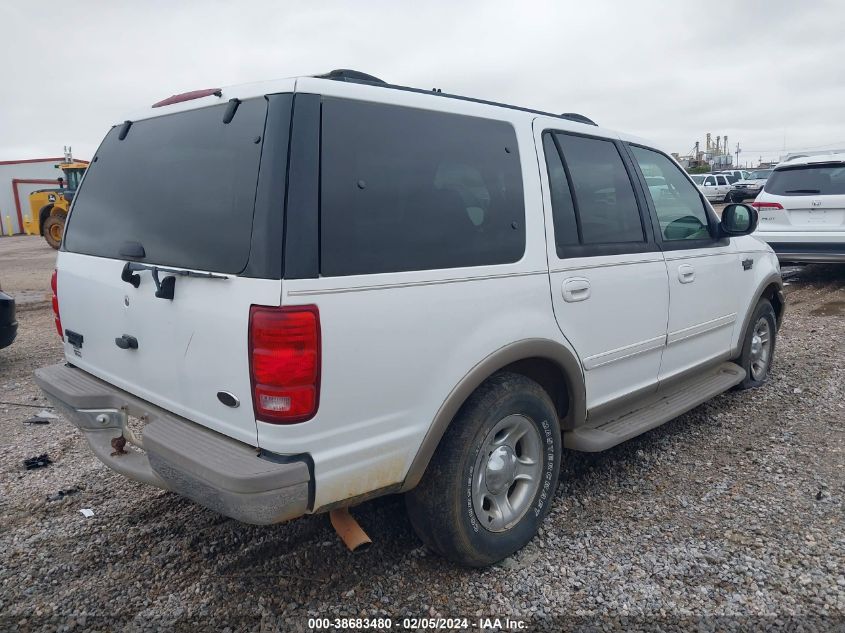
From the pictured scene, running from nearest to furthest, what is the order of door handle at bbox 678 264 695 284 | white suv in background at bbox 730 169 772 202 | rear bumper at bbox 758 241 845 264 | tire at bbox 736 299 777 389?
door handle at bbox 678 264 695 284, tire at bbox 736 299 777 389, rear bumper at bbox 758 241 845 264, white suv in background at bbox 730 169 772 202

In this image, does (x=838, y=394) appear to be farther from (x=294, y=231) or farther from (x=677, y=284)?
(x=294, y=231)

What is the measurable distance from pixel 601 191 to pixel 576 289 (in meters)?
0.70

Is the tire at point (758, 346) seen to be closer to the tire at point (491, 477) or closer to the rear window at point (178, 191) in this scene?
the tire at point (491, 477)

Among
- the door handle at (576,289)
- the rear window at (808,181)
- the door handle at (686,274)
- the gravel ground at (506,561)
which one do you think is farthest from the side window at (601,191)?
the rear window at (808,181)

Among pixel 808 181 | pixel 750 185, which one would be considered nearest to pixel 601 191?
pixel 808 181

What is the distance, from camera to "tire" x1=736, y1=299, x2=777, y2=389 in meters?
4.88

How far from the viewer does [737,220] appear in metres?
4.31

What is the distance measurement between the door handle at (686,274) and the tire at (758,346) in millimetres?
1164

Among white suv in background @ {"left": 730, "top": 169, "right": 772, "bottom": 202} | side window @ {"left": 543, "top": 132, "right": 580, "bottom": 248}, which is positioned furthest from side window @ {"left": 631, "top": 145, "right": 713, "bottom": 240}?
white suv in background @ {"left": 730, "top": 169, "right": 772, "bottom": 202}

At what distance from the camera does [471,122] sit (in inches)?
111

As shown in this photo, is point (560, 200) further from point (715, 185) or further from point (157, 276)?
point (715, 185)

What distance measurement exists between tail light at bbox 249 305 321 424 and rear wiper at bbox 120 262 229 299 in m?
0.27

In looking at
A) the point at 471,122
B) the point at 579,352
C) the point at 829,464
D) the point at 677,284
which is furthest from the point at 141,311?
the point at 829,464

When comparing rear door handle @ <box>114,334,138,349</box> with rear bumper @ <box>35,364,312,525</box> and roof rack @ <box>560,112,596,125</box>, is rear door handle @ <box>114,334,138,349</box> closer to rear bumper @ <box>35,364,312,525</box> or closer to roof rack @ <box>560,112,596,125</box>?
rear bumper @ <box>35,364,312,525</box>
